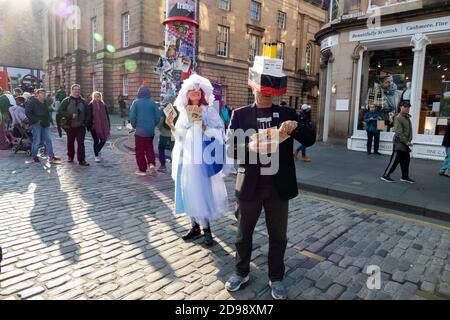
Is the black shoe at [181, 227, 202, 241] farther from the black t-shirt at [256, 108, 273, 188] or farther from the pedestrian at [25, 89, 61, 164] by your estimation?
the pedestrian at [25, 89, 61, 164]

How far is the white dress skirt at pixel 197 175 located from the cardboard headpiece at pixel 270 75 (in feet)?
4.18

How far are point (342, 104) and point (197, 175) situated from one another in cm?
1176

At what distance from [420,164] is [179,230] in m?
9.29

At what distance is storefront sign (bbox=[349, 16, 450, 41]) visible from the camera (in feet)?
36.8

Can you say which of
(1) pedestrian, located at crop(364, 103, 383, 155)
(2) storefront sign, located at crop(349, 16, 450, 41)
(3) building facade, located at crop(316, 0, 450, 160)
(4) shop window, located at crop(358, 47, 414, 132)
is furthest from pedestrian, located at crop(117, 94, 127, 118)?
(1) pedestrian, located at crop(364, 103, 383, 155)

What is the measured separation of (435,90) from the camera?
488 inches

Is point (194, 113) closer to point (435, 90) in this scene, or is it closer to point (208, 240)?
point (208, 240)

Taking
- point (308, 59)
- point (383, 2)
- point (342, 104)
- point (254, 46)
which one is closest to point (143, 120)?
point (342, 104)

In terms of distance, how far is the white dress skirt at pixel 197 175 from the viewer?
12.5ft

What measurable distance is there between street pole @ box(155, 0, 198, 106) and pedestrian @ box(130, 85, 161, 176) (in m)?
2.73

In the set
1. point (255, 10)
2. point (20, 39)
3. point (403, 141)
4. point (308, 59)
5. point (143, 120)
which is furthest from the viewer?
point (20, 39)

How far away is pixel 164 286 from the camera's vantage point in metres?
3.02
